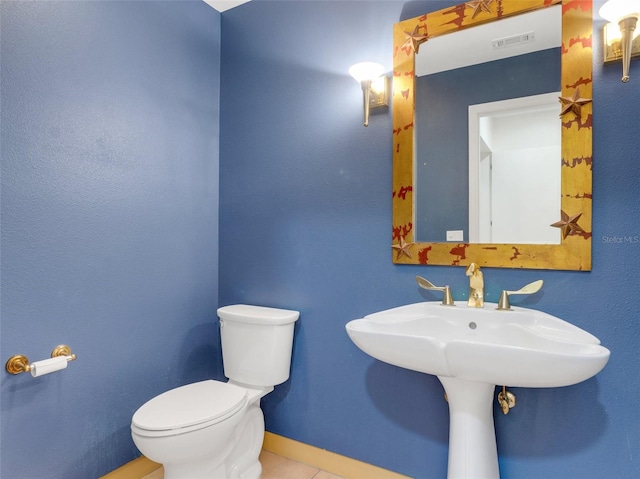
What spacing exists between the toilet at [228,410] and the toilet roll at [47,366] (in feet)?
1.06

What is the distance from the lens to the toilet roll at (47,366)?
47.6 inches

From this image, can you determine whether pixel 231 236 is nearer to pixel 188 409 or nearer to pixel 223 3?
pixel 188 409

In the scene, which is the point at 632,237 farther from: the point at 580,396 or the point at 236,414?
the point at 236,414

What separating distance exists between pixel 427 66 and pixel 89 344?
5.95 ft

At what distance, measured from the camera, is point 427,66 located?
59.5 inches


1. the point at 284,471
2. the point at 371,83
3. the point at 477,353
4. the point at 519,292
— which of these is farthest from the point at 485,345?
the point at 284,471

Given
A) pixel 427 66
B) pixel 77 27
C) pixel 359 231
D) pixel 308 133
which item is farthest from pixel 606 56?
pixel 77 27

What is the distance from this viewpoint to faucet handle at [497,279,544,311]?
1.25 m

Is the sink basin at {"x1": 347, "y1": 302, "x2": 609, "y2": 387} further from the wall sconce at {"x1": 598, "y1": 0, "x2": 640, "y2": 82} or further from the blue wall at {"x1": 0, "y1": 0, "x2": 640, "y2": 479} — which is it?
the wall sconce at {"x1": 598, "y1": 0, "x2": 640, "y2": 82}

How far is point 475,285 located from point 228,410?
1049 mm

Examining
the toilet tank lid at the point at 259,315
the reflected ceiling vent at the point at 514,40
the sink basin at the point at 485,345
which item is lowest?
the toilet tank lid at the point at 259,315

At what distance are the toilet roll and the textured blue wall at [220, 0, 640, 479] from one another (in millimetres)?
870

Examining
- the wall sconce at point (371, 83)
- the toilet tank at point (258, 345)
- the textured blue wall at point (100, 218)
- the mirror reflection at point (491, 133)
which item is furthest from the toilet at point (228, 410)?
the wall sconce at point (371, 83)

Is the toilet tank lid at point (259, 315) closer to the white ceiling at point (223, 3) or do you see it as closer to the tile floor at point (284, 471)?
the tile floor at point (284, 471)
